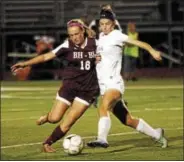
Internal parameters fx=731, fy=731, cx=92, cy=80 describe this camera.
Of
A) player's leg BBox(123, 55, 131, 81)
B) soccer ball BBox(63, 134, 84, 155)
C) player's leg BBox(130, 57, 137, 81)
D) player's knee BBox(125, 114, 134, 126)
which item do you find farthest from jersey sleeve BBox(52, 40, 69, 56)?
player's leg BBox(130, 57, 137, 81)

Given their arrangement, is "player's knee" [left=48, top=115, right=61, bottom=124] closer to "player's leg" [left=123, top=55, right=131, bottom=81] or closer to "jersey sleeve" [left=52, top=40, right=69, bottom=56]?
"jersey sleeve" [left=52, top=40, right=69, bottom=56]

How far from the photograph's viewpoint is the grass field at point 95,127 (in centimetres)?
1043

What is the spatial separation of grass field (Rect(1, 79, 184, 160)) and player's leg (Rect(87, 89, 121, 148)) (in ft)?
0.48

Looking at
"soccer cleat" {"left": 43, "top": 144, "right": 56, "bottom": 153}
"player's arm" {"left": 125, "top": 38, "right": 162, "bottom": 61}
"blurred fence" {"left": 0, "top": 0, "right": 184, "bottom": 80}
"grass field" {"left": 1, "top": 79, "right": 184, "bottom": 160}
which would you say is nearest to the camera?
"player's arm" {"left": 125, "top": 38, "right": 162, "bottom": 61}

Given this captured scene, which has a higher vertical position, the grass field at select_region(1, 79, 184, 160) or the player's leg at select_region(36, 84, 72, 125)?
the player's leg at select_region(36, 84, 72, 125)

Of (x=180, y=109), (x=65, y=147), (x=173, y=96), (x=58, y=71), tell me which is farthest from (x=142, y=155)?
(x=58, y=71)

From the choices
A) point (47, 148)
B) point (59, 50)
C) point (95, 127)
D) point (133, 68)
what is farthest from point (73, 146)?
point (133, 68)

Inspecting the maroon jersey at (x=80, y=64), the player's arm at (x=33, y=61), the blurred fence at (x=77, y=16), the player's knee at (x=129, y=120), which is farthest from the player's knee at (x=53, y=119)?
the blurred fence at (x=77, y=16)

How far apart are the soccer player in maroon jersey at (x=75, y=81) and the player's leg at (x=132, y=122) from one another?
17.2 inches

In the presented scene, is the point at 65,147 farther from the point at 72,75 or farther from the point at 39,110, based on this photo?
the point at 39,110

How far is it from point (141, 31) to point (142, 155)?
914 inches

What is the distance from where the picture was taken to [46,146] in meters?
10.6

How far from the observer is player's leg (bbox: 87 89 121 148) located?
10.6 m

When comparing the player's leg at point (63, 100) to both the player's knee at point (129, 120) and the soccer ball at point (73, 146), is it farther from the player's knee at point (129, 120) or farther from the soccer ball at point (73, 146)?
the player's knee at point (129, 120)
